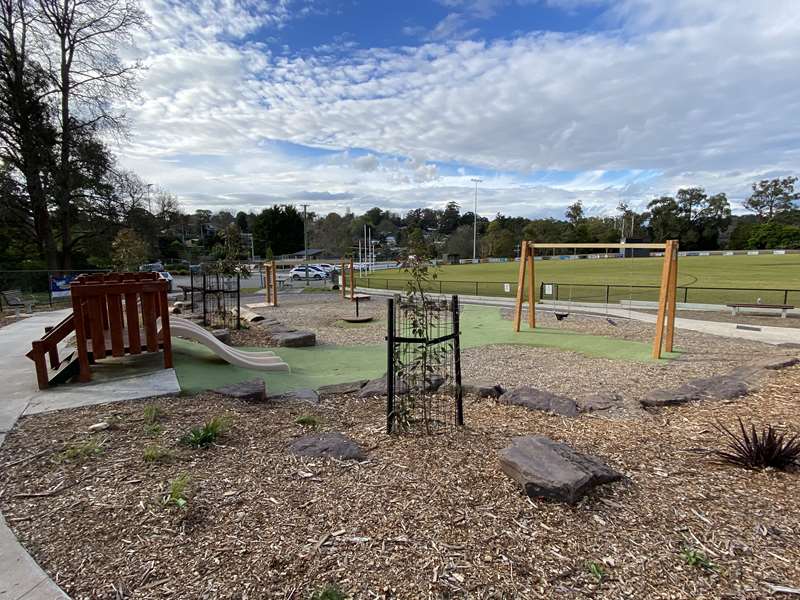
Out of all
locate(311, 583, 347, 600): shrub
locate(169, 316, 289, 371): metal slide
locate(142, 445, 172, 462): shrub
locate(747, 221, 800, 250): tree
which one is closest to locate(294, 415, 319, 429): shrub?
locate(142, 445, 172, 462): shrub

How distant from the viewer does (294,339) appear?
8.77m

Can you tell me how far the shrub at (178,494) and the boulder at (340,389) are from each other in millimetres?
2678

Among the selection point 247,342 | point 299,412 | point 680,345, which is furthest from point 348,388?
point 680,345

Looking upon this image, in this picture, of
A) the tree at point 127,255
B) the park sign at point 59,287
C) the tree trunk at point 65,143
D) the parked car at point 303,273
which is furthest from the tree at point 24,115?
the parked car at point 303,273

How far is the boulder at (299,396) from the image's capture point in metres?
4.95

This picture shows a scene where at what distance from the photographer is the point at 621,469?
3049mm

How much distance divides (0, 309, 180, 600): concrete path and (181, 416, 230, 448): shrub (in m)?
1.07

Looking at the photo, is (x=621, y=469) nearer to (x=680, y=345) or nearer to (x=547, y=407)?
(x=547, y=407)

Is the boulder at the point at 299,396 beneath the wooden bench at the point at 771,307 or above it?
above

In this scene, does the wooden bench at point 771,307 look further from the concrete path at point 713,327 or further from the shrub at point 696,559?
the shrub at point 696,559

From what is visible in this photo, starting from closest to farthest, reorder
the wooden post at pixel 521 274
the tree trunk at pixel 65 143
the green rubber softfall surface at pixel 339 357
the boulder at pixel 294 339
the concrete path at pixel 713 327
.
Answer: the green rubber softfall surface at pixel 339 357
the boulder at pixel 294 339
the concrete path at pixel 713 327
the wooden post at pixel 521 274
the tree trunk at pixel 65 143

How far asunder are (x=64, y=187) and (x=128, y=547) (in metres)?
24.4

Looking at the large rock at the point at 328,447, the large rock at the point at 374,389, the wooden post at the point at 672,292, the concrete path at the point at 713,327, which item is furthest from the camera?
the concrete path at the point at 713,327

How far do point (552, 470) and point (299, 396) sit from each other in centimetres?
321
